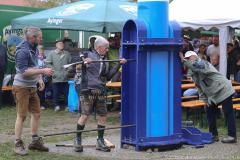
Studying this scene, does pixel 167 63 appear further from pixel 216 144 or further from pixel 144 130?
pixel 216 144

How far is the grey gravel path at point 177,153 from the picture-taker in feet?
27.3

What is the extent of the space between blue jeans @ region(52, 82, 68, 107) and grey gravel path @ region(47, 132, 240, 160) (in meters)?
5.42

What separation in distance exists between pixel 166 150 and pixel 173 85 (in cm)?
101

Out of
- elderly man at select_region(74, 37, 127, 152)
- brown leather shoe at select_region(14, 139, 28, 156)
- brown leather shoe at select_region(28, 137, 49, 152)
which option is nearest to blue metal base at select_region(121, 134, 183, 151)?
elderly man at select_region(74, 37, 127, 152)

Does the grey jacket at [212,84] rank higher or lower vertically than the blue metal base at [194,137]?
higher

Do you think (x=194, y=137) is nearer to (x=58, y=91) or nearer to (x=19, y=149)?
(x=19, y=149)

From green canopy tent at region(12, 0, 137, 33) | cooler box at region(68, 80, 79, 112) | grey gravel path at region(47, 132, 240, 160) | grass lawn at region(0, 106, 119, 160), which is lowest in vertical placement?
grey gravel path at region(47, 132, 240, 160)

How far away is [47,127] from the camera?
11.7 meters

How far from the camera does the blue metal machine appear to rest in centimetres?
860

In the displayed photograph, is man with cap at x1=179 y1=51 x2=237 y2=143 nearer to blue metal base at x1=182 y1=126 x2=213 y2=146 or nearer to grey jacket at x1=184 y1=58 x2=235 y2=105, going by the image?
grey jacket at x1=184 y1=58 x2=235 y2=105

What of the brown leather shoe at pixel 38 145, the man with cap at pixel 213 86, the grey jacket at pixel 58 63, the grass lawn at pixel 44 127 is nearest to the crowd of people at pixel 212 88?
the man with cap at pixel 213 86

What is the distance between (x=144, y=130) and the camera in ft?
28.7

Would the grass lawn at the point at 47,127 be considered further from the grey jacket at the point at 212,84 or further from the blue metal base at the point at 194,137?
the grey jacket at the point at 212,84

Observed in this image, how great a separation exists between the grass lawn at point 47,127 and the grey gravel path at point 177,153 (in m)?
0.38
